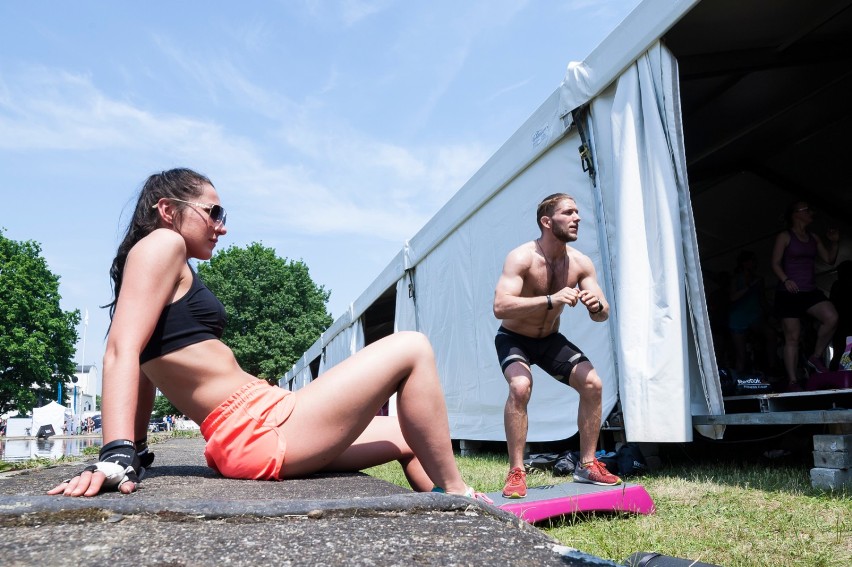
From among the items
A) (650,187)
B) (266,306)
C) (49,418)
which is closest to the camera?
(650,187)

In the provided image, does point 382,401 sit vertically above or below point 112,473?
above

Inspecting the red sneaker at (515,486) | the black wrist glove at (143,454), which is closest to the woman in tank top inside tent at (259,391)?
the black wrist glove at (143,454)

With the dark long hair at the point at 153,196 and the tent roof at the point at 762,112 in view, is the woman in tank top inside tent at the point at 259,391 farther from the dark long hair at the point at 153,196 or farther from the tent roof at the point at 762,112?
the tent roof at the point at 762,112

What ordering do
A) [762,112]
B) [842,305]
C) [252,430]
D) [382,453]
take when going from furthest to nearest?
1. [762,112]
2. [842,305]
3. [382,453]
4. [252,430]

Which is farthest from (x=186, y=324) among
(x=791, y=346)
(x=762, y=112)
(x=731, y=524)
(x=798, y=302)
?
(x=762, y=112)

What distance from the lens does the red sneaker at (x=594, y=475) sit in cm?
345

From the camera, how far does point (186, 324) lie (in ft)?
7.14

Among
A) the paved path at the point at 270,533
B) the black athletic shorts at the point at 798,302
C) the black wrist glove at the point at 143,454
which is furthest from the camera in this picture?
the black athletic shorts at the point at 798,302

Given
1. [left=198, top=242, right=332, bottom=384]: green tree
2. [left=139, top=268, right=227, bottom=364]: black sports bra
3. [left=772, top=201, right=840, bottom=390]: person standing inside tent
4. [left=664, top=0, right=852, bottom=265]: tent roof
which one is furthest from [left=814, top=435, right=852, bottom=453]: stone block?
[left=198, top=242, right=332, bottom=384]: green tree

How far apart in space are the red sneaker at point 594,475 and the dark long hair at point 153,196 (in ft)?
7.76

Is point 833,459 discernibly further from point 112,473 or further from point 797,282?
point 112,473

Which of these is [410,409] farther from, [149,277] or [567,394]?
[567,394]

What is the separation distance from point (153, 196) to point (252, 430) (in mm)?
905

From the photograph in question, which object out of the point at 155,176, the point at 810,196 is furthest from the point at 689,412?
the point at 810,196
